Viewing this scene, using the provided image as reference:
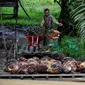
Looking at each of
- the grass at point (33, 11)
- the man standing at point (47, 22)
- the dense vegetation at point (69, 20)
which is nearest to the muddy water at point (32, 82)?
the dense vegetation at point (69, 20)

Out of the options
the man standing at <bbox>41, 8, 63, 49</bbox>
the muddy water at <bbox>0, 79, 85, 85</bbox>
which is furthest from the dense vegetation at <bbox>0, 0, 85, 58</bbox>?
the muddy water at <bbox>0, 79, 85, 85</bbox>

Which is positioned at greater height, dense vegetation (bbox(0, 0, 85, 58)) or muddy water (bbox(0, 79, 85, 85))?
dense vegetation (bbox(0, 0, 85, 58))

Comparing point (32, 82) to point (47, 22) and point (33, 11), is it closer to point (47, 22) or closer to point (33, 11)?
point (47, 22)

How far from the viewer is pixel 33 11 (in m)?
24.5

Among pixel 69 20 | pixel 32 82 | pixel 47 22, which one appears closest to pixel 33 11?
pixel 69 20

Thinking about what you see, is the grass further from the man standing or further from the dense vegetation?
the man standing

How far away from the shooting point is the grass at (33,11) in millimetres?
20016

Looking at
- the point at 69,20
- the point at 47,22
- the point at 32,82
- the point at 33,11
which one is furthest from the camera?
the point at 33,11

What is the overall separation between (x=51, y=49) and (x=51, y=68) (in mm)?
→ 2738

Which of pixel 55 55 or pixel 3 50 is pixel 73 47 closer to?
pixel 55 55

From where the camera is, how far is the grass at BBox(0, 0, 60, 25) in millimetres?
20016

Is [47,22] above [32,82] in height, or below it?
above

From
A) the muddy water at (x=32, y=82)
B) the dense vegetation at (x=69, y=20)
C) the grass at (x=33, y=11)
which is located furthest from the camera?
the grass at (x=33, y=11)

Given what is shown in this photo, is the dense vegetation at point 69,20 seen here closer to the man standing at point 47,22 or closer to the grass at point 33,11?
the grass at point 33,11
